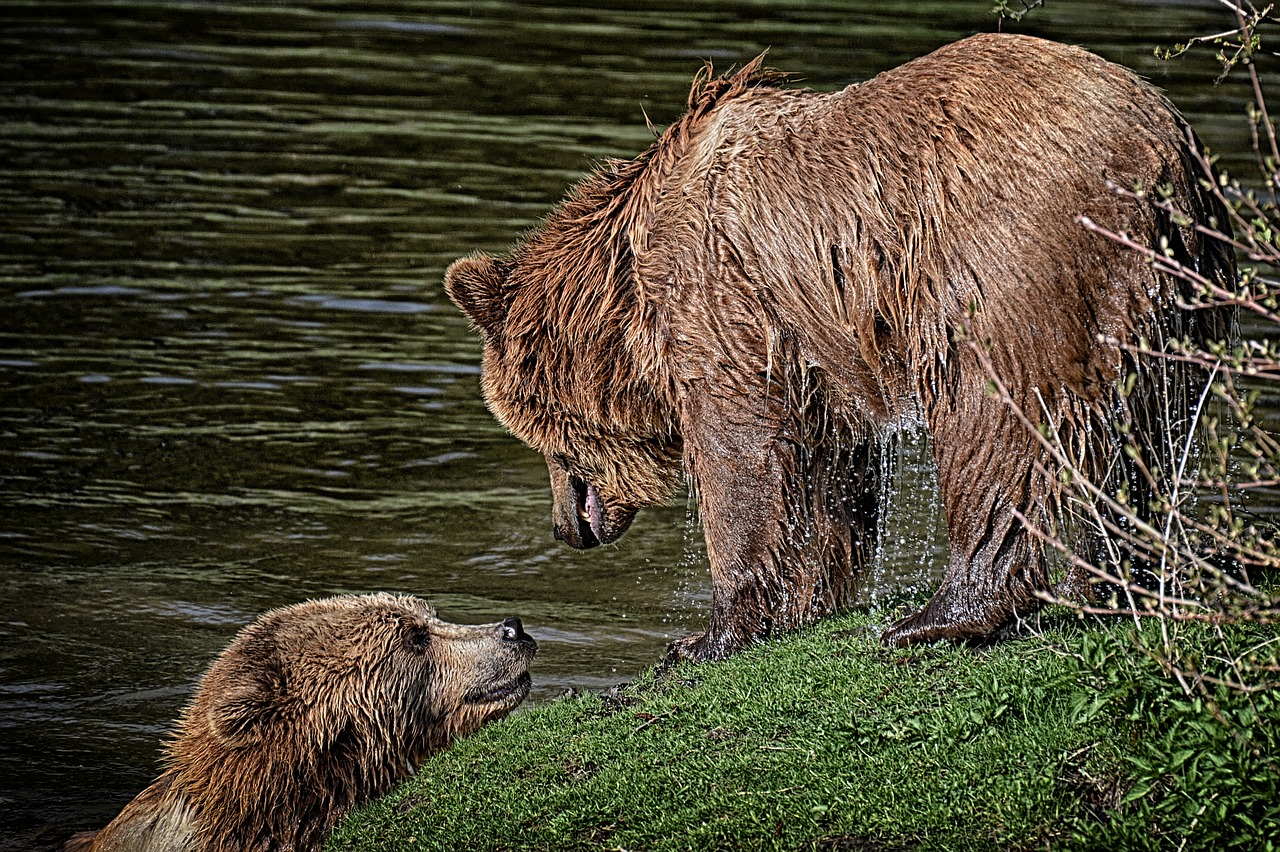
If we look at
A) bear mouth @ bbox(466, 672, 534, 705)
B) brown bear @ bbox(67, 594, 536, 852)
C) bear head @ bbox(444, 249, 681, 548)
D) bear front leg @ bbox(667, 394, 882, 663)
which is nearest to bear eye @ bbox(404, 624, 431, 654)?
brown bear @ bbox(67, 594, 536, 852)

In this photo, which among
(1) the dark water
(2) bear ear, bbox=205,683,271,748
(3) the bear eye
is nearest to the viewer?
(2) bear ear, bbox=205,683,271,748

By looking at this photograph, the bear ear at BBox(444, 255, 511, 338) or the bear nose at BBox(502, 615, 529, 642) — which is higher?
the bear ear at BBox(444, 255, 511, 338)

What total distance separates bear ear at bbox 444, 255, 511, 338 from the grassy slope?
1.99 meters

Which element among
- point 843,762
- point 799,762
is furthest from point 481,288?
point 843,762

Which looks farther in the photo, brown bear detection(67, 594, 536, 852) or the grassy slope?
brown bear detection(67, 594, 536, 852)

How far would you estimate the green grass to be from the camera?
4.84 metres

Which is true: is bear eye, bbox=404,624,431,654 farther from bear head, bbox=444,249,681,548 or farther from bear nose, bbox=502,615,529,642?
bear head, bbox=444,249,681,548

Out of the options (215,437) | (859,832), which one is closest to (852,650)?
(859,832)

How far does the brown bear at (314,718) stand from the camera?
20.4 feet

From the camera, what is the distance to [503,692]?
6.98 metres

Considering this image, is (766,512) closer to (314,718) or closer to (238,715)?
(314,718)

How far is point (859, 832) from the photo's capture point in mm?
5012

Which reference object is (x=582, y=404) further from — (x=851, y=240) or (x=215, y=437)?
(x=215, y=437)

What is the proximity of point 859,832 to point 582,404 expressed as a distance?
2988mm
